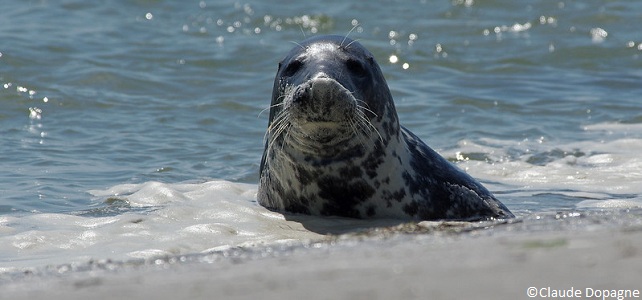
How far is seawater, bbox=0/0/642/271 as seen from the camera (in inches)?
271

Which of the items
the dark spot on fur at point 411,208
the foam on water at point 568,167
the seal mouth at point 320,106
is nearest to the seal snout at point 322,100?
the seal mouth at point 320,106

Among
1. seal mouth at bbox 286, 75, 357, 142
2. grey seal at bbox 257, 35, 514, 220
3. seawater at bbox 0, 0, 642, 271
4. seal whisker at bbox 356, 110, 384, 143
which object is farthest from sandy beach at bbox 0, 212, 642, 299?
grey seal at bbox 257, 35, 514, 220

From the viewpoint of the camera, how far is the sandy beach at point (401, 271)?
3625mm

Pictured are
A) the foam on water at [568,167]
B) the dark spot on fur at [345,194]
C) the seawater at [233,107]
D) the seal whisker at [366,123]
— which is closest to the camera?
the seal whisker at [366,123]

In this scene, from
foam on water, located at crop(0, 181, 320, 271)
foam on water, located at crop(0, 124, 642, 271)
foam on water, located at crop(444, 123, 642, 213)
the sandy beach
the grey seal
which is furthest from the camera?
foam on water, located at crop(444, 123, 642, 213)

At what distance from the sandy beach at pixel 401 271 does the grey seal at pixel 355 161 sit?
1.53 meters

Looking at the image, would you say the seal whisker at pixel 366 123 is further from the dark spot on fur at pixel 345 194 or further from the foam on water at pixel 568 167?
the foam on water at pixel 568 167

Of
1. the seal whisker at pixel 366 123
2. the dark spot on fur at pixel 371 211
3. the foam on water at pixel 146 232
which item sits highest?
the seal whisker at pixel 366 123

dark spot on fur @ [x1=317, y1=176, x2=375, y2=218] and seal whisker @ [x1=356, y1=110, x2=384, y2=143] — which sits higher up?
seal whisker @ [x1=356, y1=110, x2=384, y2=143]

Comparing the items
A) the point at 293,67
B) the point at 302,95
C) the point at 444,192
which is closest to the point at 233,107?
the point at 293,67

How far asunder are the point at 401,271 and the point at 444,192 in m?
2.84

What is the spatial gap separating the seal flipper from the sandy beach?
1663 mm

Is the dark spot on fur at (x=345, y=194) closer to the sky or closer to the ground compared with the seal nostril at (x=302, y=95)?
closer to the ground

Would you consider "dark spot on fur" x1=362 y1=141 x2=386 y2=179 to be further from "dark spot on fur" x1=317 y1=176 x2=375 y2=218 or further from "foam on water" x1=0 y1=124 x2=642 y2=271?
"foam on water" x1=0 y1=124 x2=642 y2=271
